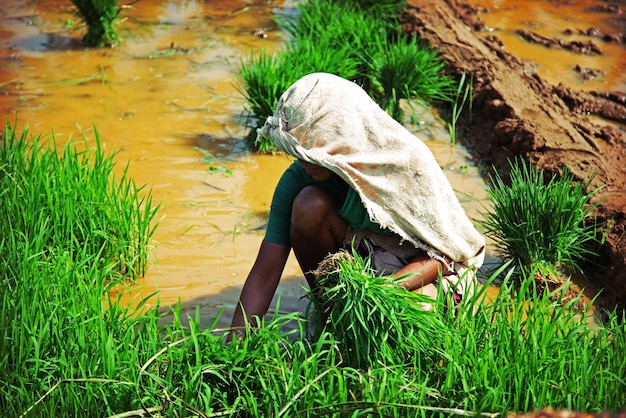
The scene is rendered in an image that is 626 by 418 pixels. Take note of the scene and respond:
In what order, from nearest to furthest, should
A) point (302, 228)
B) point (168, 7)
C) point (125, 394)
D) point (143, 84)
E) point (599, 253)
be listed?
point (125, 394) < point (302, 228) < point (599, 253) < point (143, 84) < point (168, 7)

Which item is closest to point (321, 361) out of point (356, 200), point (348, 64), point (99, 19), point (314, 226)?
point (314, 226)

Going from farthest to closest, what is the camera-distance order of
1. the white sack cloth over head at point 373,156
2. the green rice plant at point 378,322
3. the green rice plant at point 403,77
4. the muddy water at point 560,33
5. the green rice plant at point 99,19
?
the green rice plant at point 99,19
the muddy water at point 560,33
the green rice plant at point 403,77
the white sack cloth over head at point 373,156
the green rice plant at point 378,322

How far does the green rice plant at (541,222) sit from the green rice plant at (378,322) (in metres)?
1.25

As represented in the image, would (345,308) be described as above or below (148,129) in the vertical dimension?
above

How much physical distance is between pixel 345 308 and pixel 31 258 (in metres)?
1.27

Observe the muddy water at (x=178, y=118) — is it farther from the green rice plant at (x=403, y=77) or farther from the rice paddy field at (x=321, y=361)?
the rice paddy field at (x=321, y=361)

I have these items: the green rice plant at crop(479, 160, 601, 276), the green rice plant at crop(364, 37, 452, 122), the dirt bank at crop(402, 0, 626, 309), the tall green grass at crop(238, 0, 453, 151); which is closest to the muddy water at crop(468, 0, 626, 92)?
the dirt bank at crop(402, 0, 626, 309)

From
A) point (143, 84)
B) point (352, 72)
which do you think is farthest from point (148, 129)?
point (352, 72)

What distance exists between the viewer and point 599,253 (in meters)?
4.04

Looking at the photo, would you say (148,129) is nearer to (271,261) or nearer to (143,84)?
(143,84)

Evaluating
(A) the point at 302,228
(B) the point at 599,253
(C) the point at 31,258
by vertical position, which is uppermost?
(A) the point at 302,228

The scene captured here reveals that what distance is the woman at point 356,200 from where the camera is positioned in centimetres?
289

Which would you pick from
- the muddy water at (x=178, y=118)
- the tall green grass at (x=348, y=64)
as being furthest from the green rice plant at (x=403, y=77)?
the muddy water at (x=178, y=118)

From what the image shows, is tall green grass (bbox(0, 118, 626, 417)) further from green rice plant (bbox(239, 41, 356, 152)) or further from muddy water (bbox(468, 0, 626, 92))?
muddy water (bbox(468, 0, 626, 92))
